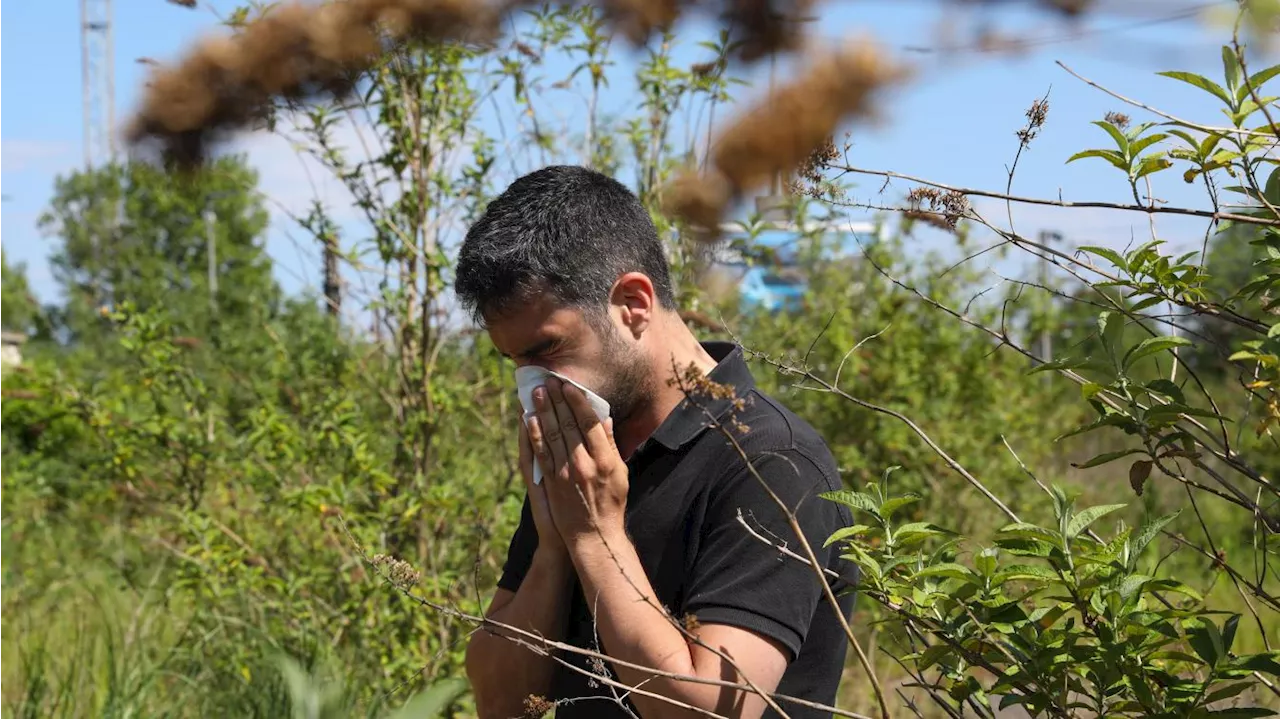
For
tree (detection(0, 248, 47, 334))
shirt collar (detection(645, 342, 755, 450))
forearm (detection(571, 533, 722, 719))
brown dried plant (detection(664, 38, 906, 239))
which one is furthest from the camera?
tree (detection(0, 248, 47, 334))

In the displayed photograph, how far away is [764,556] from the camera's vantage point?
1655 millimetres

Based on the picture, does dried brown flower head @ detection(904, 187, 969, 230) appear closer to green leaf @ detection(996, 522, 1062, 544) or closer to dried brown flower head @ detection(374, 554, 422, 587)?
green leaf @ detection(996, 522, 1062, 544)

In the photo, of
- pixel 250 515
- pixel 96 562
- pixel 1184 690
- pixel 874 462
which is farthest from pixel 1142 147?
pixel 96 562

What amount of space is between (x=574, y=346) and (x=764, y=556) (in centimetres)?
42

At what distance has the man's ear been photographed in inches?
75.2

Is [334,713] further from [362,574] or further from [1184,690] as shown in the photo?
[362,574]

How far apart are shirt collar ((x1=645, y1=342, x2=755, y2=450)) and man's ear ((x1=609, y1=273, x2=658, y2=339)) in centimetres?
12

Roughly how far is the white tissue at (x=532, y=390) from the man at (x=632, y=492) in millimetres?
13

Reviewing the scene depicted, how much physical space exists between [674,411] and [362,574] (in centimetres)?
239

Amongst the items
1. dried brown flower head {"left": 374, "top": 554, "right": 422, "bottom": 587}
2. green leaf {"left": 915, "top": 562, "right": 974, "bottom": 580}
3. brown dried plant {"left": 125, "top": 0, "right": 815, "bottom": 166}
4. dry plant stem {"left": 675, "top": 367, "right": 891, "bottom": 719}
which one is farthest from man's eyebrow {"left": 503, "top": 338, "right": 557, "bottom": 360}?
brown dried plant {"left": 125, "top": 0, "right": 815, "bottom": 166}

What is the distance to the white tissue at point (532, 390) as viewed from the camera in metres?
1.82

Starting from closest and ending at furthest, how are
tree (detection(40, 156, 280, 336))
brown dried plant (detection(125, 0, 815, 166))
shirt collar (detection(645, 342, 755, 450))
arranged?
shirt collar (detection(645, 342, 755, 450)) → brown dried plant (detection(125, 0, 815, 166)) → tree (detection(40, 156, 280, 336))

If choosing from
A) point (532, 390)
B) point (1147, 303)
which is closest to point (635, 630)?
point (532, 390)

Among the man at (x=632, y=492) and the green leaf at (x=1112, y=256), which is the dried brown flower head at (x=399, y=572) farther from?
the green leaf at (x=1112, y=256)
